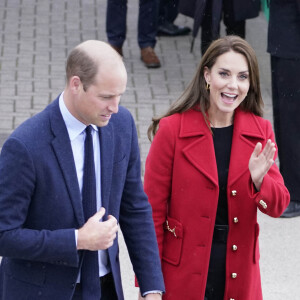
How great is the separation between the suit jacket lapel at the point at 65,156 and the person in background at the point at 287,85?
12.2 ft

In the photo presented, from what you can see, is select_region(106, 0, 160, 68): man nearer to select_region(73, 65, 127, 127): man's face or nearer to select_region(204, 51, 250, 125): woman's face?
select_region(204, 51, 250, 125): woman's face

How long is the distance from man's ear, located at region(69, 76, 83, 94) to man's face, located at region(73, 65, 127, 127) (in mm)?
14

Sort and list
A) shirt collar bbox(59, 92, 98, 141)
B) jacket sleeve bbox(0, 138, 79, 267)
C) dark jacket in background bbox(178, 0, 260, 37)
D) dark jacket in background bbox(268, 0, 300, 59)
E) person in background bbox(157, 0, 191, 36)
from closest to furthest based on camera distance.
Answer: jacket sleeve bbox(0, 138, 79, 267) → shirt collar bbox(59, 92, 98, 141) → dark jacket in background bbox(268, 0, 300, 59) → dark jacket in background bbox(178, 0, 260, 37) → person in background bbox(157, 0, 191, 36)

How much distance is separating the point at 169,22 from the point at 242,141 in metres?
7.05

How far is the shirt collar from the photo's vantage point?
3.50m

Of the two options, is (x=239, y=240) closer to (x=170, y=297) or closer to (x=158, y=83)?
(x=170, y=297)

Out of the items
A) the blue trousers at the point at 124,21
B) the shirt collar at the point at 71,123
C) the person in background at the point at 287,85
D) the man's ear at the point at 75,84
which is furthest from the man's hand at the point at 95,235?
the blue trousers at the point at 124,21

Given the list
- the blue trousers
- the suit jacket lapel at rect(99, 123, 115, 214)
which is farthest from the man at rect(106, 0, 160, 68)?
the suit jacket lapel at rect(99, 123, 115, 214)

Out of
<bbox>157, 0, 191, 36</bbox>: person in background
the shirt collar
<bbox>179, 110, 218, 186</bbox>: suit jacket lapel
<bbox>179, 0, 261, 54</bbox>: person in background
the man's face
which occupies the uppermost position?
the man's face

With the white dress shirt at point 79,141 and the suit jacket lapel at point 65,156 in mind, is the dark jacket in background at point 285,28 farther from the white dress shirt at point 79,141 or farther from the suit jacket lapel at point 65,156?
the suit jacket lapel at point 65,156

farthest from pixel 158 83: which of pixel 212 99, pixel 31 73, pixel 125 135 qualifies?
pixel 125 135

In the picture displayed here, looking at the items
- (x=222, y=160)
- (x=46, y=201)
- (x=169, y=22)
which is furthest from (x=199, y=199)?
(x=169, y=22)

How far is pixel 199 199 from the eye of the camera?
4332 millimetres

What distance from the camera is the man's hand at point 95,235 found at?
3.43 metres
